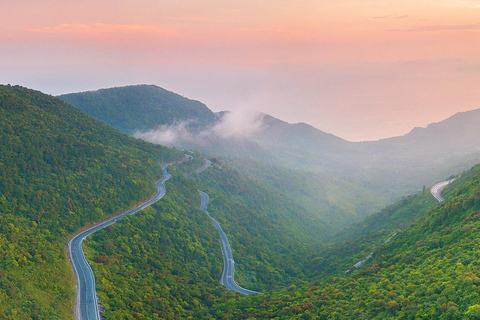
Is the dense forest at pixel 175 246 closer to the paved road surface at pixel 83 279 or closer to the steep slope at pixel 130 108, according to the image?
the paved road surface at pixel 83 279

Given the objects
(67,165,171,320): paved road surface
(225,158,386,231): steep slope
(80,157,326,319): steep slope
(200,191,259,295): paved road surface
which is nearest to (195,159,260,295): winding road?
(200,191,259,295): paved road surface

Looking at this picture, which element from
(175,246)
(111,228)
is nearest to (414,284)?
(175,246)

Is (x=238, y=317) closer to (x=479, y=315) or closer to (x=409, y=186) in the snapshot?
(x=479, y=315)

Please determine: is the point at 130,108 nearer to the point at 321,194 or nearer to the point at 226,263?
the point at 321,194

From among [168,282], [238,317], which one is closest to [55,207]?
[168,282]

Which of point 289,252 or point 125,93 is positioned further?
point 125,93

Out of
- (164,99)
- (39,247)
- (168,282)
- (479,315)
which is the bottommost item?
(168,282)

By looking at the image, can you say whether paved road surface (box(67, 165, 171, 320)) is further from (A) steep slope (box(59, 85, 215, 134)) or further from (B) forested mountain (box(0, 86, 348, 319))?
(A) steep slope (box(59, 85, 215, 134))
